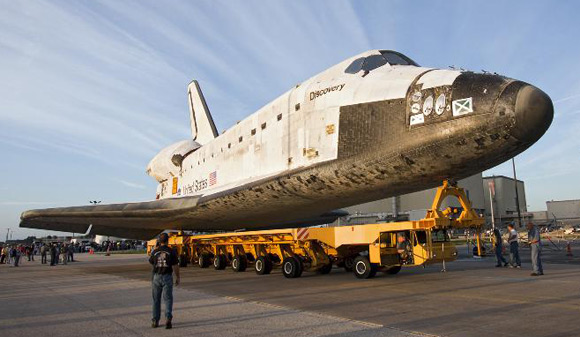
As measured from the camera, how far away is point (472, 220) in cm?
812

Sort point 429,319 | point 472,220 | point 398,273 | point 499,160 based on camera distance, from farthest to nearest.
Result: 1. point 398,273
2. point 472,220
3. point 499,160
4. point 429,319

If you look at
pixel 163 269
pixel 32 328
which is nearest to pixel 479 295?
pixel 163 269

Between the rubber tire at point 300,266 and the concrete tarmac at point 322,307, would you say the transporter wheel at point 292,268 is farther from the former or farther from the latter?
the concrete tarmac at point 322,307

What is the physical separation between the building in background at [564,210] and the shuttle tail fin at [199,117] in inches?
3072

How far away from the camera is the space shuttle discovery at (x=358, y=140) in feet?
19.3

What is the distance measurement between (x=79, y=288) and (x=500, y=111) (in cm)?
879

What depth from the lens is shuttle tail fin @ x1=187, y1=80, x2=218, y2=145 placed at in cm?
1741

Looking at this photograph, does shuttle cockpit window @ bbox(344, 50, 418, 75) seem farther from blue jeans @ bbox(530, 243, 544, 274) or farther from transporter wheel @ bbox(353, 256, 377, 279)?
blue jeans @ bbox(530, 243, 544, 274)

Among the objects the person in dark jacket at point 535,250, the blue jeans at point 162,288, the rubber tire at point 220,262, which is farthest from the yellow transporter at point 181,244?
the person in dark jacket at point 535,250

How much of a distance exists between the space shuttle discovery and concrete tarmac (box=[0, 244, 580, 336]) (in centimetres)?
189

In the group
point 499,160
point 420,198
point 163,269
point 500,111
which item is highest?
point 420,198

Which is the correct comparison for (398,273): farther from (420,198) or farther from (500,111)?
(420,198)

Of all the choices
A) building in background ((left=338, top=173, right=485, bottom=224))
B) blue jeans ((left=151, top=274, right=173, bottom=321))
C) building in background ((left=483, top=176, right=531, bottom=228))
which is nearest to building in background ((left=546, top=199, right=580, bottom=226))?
building in background ((left=483, top=176, right=531, bottom=228))

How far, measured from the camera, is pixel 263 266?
10688mm
